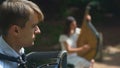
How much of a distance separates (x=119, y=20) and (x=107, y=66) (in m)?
3.91

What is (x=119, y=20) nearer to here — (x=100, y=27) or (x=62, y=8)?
(x=100, y=27)

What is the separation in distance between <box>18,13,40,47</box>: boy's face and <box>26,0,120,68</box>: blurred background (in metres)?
7.25

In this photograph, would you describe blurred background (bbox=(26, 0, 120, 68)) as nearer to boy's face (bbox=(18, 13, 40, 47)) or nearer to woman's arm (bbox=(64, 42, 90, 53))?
woman's arm (bbox=(64, 42, 90, 53))

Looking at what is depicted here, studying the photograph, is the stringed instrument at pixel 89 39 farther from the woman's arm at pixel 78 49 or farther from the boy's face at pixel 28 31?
the boy's face at pixel 28 31

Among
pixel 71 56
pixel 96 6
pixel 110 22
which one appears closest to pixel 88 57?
pixel 71 56

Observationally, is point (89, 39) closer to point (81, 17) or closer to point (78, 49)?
point (78, 49)

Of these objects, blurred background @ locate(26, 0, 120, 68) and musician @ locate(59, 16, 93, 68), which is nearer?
musician @ locate(59, 16, 93, 68)

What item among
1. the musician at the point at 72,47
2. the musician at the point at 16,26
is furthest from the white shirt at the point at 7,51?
the musician at the point at 72,47

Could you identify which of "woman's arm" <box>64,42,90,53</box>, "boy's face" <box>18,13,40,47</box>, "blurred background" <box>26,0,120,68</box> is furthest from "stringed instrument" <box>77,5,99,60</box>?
"blurred background" <box>26,0,120,68</box>

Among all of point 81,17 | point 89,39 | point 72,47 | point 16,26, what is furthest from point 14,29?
point 81,17

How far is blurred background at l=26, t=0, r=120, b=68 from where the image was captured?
921 centimetres

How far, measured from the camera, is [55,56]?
1.58 meters

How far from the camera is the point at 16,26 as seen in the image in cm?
141

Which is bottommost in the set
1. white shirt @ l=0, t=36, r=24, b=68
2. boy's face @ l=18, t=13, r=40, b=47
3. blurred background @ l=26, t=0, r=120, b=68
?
white shirt @ l=0, t=36, r=24, b=68
